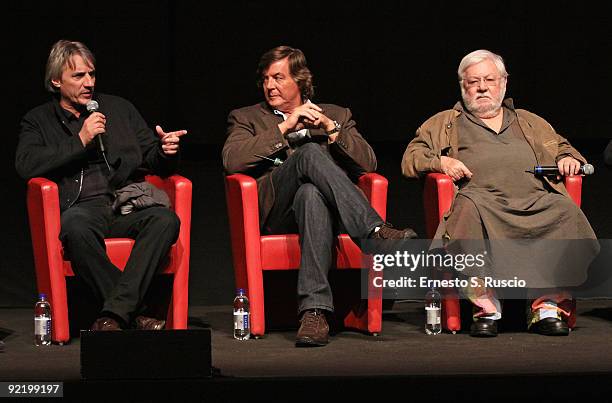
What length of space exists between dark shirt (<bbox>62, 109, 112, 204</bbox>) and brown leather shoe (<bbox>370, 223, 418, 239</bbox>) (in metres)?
1.10

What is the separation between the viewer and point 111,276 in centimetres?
444

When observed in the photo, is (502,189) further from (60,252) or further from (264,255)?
(60,252)

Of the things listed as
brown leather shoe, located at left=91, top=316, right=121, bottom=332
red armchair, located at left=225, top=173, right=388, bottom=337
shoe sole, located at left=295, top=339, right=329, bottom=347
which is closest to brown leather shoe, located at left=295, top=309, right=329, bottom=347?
shoe sole, located at left=295, top=339, right=329, bottom=347

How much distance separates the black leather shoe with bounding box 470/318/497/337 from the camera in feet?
14.8

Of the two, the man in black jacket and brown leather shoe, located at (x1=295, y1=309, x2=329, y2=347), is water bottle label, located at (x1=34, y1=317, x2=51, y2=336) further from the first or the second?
brown leather shoe, located at (x1=295, y1=309, x2=329, y2=347)

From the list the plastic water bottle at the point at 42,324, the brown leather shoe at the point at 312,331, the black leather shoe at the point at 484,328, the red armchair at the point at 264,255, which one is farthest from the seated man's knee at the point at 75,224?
the black leather shoe at the point at 484,328

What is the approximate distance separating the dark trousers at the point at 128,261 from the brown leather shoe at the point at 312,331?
0.58m

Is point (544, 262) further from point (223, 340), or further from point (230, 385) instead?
point (230, 385)

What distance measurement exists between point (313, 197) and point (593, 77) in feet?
13.7

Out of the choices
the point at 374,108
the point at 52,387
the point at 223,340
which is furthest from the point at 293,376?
the point at 374,108

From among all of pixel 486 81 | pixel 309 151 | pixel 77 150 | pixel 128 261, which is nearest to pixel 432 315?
pixel 309 151

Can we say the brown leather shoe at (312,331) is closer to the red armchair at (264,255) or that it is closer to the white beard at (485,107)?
the red armchair at (264,255)

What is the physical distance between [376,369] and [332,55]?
14.9ft

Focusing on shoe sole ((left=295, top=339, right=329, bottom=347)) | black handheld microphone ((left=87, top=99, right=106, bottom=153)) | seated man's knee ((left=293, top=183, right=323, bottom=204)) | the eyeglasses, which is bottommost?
shoe sole ((left=295, top=339, right=329, bottom=347))
